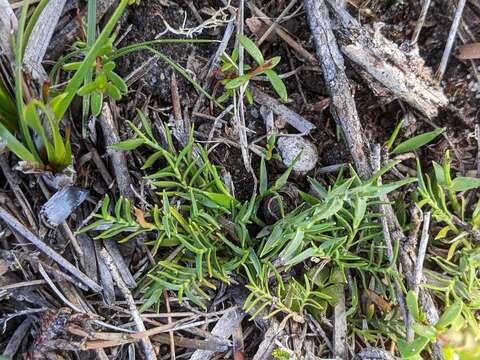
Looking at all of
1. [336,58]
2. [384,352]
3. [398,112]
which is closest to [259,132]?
[336,58]

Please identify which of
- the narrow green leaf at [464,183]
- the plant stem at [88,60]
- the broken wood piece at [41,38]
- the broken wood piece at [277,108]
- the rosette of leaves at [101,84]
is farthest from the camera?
the broken wood piece at [277,108]

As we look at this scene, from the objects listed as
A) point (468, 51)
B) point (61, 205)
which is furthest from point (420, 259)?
point (61, 205)

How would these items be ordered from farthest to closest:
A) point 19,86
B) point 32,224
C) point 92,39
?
point 32,224 < point 92,39 < point 19,86

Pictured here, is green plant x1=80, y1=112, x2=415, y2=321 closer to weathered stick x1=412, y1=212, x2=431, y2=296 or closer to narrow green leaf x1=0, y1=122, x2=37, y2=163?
weathered stick x1=412, y1=212, x2=431, y2=296

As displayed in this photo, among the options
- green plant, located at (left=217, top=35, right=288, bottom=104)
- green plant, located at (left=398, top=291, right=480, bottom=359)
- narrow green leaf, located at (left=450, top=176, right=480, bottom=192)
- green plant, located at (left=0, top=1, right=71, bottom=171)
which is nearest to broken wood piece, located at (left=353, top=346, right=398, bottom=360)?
green plant, located at (left=398, top=291, right=480, bottom=359)

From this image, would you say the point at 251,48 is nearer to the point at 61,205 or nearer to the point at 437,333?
the point at 61,205

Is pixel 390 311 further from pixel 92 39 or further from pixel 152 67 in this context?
pixel 92 39

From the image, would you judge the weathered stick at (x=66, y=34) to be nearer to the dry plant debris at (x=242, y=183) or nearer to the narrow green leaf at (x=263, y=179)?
the dry plant debris at (x=242, y=183)

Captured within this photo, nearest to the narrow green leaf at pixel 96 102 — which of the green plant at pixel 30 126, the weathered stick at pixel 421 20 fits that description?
the green plant at pixel 30 126
